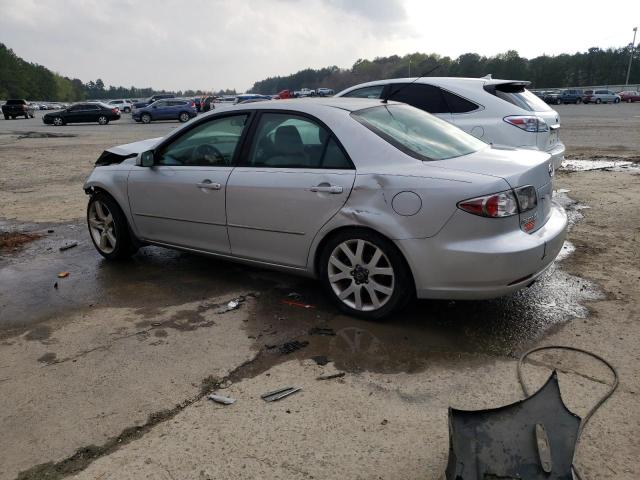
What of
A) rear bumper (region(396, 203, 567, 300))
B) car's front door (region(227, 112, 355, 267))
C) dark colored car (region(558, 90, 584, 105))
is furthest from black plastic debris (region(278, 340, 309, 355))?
dark colored car (region(558, 90, 584, 105))

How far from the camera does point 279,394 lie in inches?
122

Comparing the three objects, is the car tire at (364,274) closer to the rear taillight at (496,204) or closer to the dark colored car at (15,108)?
the rear taillight at (496,204)

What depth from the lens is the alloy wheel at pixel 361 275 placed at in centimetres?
382

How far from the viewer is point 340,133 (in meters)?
4.00

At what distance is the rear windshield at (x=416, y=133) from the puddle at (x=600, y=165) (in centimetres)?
681

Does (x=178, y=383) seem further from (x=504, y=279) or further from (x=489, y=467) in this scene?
(x=504, y=279)

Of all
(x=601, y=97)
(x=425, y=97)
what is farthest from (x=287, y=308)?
(x=601, y=97)

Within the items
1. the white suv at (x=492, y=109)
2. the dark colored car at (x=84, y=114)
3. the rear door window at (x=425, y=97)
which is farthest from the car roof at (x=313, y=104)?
the dark colored car at (x=84, y=114)

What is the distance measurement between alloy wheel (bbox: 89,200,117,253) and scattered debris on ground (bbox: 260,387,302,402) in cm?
316

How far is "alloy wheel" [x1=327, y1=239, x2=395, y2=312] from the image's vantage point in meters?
3.82

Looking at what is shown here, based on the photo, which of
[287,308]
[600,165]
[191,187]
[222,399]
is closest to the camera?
[222,399]

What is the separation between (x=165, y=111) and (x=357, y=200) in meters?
35.5

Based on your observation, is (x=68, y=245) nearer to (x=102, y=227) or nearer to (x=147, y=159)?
(x=102, y=227)

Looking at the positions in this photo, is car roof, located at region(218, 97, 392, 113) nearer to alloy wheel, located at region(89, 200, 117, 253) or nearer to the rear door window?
alloy wheel, located at region(89, 200, 117, 253)
